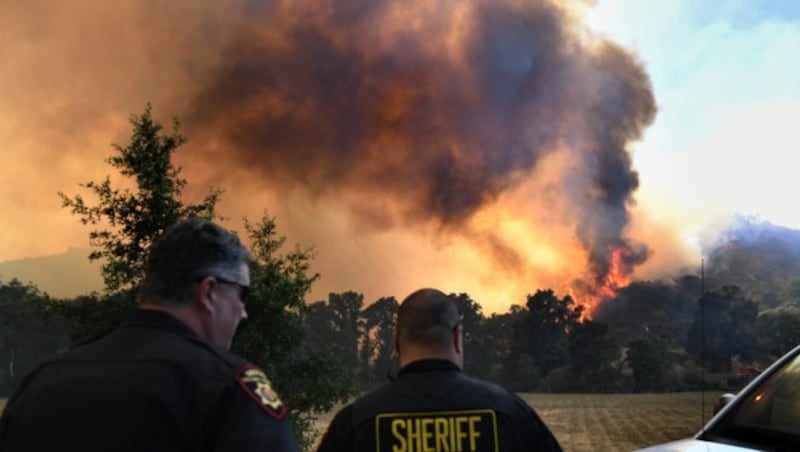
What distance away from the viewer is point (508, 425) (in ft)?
8.48

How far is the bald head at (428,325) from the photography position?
2684 millimetres

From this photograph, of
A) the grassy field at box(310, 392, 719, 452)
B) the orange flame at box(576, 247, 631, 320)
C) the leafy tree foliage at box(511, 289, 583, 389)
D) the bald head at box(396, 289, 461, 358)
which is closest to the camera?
the bald head at box(396, 289, 461, 358)

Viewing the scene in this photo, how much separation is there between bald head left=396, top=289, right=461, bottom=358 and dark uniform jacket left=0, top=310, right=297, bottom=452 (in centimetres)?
105

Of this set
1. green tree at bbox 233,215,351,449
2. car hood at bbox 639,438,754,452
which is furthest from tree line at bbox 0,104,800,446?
car hood at bbox 639,438,754,452

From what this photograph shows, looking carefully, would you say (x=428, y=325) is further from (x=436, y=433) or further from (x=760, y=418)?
(x=760, y=418)

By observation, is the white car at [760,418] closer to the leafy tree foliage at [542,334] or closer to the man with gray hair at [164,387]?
the man with gray hair at [164,387]

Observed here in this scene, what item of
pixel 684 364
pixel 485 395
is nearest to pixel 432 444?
pixel 485 395

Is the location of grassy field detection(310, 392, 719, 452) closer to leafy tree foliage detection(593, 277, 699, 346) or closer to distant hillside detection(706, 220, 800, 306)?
leafy tree foliage detection(593, 277, 699, 346)

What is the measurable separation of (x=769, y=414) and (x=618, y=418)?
69130mm

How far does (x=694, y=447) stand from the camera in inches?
139

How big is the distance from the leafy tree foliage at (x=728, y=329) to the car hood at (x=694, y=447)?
67.7 meters

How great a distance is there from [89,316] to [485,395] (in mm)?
35454

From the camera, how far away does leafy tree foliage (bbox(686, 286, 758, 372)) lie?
6825 centimetres

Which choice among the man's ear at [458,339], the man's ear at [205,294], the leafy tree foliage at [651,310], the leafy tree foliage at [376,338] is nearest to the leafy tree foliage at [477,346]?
the leafy tree foliage at [376,338]
